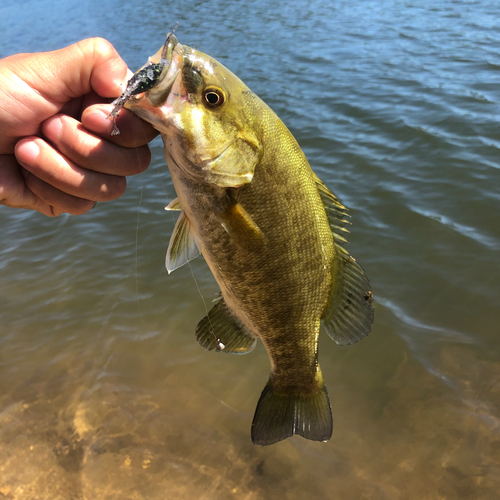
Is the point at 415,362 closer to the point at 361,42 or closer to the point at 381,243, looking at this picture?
the point at 381,243

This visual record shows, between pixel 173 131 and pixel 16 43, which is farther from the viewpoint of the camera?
pixel 16 43

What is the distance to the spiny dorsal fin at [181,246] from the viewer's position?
209 centimetres

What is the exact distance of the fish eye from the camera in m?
1.83

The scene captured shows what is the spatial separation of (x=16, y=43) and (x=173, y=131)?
60.7ft

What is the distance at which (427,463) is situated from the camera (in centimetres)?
319

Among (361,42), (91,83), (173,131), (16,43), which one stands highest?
(91,83)

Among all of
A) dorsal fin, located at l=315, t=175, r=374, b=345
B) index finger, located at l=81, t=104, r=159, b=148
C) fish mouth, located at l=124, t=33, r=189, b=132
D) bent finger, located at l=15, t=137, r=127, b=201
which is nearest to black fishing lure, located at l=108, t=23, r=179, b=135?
fish mouth, located at l=124, t=33, r=189, b=132

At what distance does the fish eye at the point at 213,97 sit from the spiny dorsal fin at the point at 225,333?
102 centimetres

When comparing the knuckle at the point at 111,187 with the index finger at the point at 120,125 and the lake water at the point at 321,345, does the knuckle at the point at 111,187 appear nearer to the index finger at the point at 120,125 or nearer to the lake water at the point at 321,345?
the index finger at the point at 120,125

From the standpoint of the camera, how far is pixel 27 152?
6.34 feet

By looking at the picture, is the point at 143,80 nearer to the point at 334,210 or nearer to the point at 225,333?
the point at 334,210

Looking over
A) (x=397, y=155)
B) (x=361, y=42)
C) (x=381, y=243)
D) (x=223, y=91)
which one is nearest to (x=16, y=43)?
(x=361, y=42)

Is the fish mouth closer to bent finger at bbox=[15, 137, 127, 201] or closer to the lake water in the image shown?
bent finger at bbox=[15, 137, 127, 201]

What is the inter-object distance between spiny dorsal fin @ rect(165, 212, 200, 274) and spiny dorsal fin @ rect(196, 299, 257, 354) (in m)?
0.37
